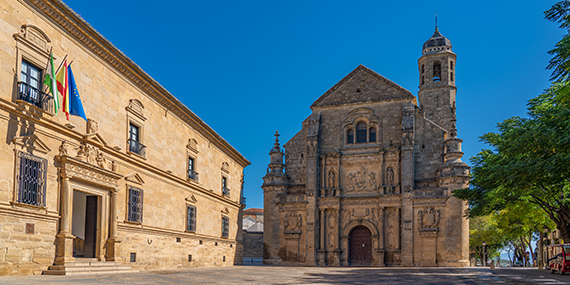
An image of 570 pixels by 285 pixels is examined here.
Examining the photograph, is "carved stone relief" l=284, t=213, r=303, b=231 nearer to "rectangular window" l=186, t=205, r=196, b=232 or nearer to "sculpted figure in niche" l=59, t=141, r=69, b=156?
"rectangular window" l=186, t=205, r=196, b=232

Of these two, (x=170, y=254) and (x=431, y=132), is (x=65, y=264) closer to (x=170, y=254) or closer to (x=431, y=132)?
(x=170, y=254)

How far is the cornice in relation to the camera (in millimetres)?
15109

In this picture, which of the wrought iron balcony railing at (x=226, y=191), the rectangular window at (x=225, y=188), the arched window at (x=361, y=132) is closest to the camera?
the wrought iron balcony railing at (x=226, y=191)

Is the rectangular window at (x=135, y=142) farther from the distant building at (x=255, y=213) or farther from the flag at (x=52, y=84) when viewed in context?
the distant building at (x=255, y=213)

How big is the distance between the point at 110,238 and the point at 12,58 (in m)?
7.27

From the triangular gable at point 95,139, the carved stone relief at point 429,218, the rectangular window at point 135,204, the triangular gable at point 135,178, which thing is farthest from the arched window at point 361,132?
the triangular gable at point 95,139

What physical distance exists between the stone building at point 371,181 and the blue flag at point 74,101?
78.8ft

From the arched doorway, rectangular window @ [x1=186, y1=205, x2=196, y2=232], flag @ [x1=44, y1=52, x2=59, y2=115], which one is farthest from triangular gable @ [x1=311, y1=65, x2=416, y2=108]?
flag @ [x1=44, y1=52, x2=59, y2=115]

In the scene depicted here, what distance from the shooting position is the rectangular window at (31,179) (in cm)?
1324

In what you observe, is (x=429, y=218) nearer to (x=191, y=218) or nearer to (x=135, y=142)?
(x=191, y=218)

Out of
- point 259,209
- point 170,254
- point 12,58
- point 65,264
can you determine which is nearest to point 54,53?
point 12,58

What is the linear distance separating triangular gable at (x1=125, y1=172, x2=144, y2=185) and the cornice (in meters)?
3.89

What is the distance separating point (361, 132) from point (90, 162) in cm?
2502

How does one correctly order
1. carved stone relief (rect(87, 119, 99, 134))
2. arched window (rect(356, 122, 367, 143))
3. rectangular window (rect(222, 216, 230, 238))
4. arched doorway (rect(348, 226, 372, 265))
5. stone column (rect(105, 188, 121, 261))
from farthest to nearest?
arched window (rect(356, 122, 367, 143))
arched doorway (rect(348, 226, 372, 265))
rectangular window (rect(222, 216, 230, 238))
stone column (rect(105, 188, 121, 261))
carved stone relief (rect(87, 119, 99, 134))
